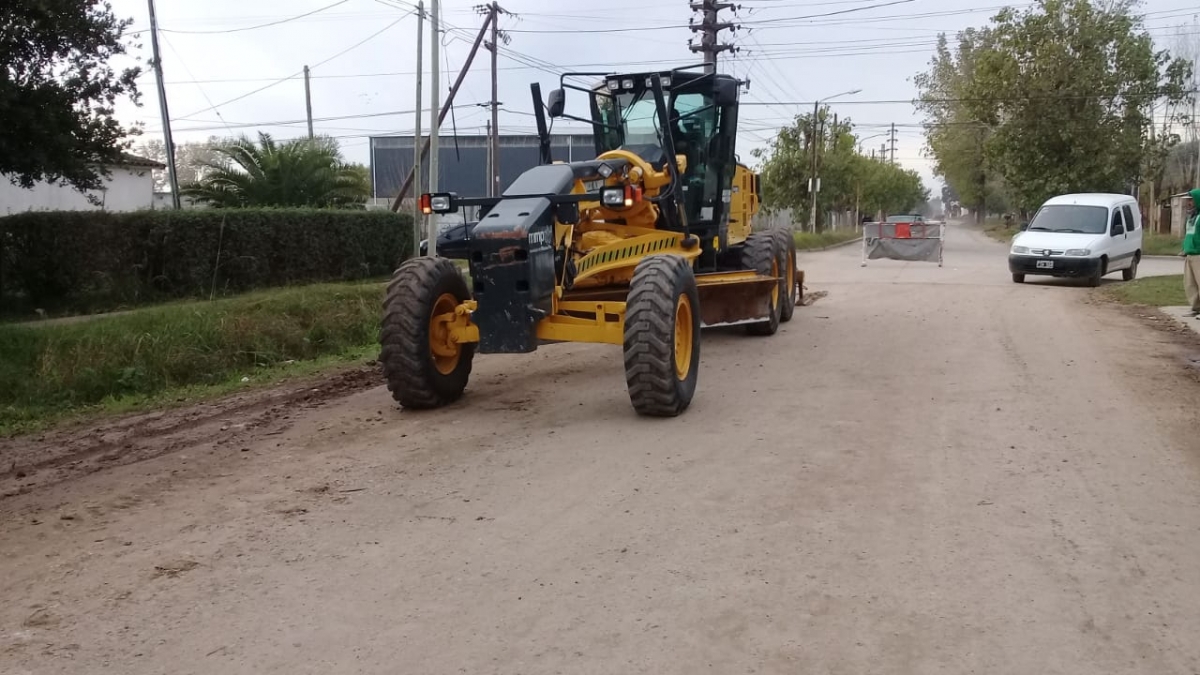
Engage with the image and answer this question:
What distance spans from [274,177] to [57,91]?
928 cm

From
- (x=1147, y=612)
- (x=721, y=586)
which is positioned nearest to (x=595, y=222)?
(x=721, y=586)

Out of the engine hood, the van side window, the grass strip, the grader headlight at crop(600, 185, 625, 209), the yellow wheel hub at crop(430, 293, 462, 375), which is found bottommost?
the grass strip

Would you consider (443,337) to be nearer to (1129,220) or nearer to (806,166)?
(1129,220)

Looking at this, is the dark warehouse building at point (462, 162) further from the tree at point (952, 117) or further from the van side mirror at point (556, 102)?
the van side mirror at point (556, 102)

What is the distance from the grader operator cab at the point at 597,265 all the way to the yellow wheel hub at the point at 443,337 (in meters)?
0.01

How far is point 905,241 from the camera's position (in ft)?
93.8

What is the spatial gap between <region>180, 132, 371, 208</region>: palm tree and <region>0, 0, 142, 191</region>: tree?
22.9ft

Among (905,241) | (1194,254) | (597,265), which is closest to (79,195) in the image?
(597,265)

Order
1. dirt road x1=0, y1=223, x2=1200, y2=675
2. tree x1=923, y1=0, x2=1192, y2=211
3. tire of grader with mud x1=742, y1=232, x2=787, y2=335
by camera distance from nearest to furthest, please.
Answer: dirt road x1=0, y1=223, x2=1200, y2=675 → tire of grader with mud x1=742, y1=232, x2=787, y2=335 → tree x1=923, y1=0, x2=1192, y2=211

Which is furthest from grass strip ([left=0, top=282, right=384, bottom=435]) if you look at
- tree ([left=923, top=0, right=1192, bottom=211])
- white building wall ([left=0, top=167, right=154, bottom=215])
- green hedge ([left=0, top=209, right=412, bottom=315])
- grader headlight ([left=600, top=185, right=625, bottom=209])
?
tree ([left=923, top=0, right=1192, bottom=211])

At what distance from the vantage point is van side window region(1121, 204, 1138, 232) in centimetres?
2247

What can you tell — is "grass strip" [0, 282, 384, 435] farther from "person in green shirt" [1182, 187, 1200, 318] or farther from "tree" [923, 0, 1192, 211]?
"tree" [923, 0, 1192, 211]

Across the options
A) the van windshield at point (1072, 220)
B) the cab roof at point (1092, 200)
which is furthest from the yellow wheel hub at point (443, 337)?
the cab roof at point (1092, 200)

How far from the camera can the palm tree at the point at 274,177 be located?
916 inches
